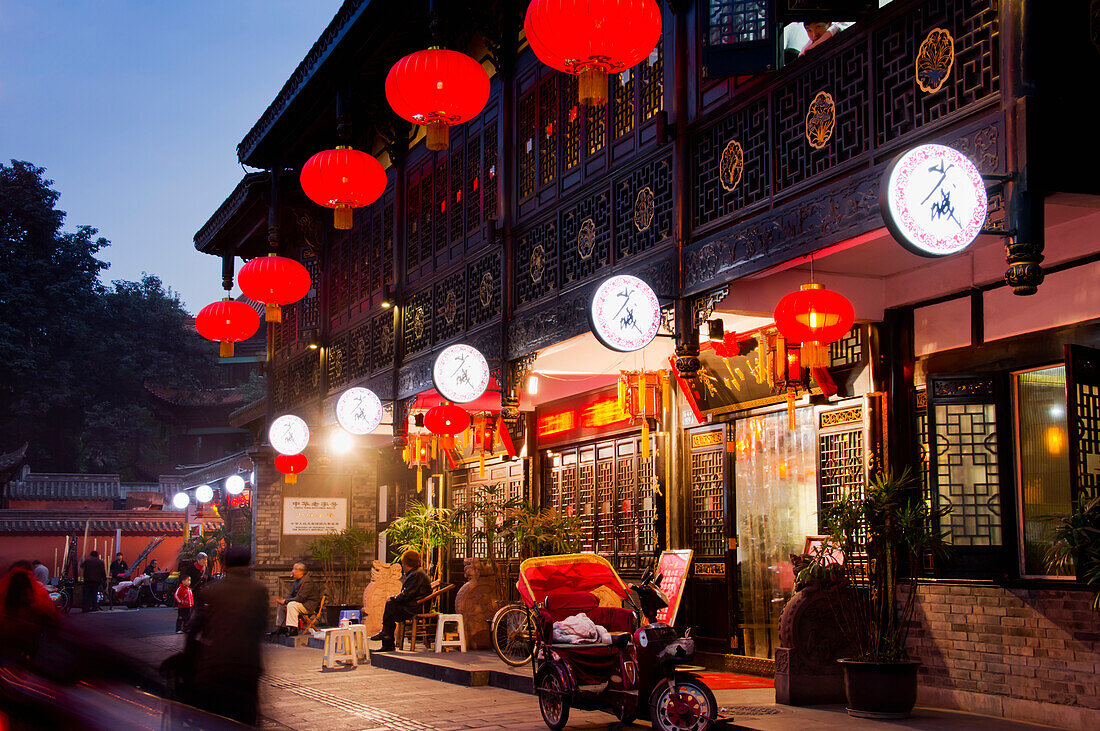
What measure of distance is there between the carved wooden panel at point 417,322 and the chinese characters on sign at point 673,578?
5.49 m

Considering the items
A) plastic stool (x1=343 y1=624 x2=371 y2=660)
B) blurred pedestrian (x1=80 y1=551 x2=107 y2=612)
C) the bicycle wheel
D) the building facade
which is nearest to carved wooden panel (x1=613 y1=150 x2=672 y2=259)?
the building facade

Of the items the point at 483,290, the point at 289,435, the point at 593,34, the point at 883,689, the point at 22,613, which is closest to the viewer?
the point at 22,613

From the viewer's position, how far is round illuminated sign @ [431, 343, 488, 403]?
1333 cm

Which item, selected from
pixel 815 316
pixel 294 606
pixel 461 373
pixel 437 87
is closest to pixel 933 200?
pixel 815 316

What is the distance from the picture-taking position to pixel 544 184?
13.4m

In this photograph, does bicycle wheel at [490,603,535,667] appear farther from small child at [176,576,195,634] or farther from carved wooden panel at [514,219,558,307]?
small child at [176,576,195,634]

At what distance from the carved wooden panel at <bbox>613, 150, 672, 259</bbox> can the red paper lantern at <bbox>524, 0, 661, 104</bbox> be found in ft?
8.99

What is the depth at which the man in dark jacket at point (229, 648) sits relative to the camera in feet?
21.4

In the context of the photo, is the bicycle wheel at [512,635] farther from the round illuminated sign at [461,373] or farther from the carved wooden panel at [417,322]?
the carved wooden panel at [417,322]

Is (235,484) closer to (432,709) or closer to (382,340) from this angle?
(382,340)

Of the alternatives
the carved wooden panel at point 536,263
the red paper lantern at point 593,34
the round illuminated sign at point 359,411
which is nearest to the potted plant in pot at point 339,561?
the round illuminated sign at point 359,411

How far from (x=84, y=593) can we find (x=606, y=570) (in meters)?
23.6

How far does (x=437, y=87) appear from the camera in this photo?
960 cm

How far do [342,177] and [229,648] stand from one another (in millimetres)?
6929
